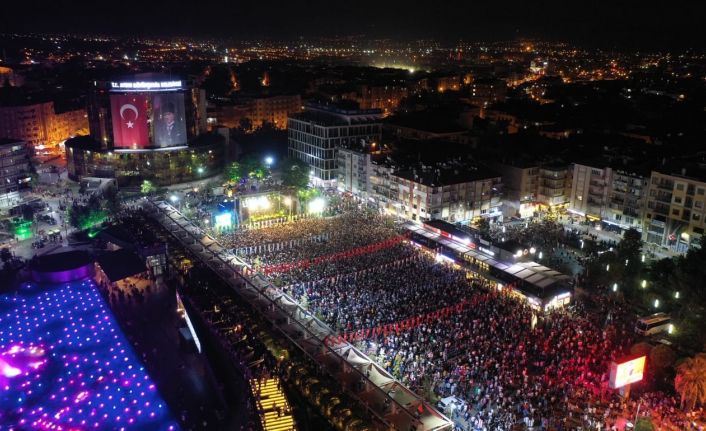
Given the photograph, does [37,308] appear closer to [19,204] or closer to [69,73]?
[19,204]

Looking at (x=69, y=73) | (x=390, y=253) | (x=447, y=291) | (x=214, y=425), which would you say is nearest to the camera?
(x=214, y=425)

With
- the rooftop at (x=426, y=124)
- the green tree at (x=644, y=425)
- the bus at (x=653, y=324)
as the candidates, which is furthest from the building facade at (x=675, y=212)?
the rooftop at (x=426, y=124)

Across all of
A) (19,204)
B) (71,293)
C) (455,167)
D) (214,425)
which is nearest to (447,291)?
(214,425)

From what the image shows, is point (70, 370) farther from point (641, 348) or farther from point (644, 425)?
point (641, 348)

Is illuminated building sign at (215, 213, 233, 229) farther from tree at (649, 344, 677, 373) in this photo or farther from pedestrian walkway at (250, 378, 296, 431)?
tree at (649, 344, 677, 373)

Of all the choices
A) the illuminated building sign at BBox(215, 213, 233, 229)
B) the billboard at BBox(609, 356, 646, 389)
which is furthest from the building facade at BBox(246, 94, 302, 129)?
the billboard at BBox(609, 356, 646, 389)

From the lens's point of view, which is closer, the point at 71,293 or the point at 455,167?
the point at 71,293

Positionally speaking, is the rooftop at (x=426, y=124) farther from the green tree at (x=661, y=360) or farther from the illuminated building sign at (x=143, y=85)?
the green tree at (x=661, y=360)
